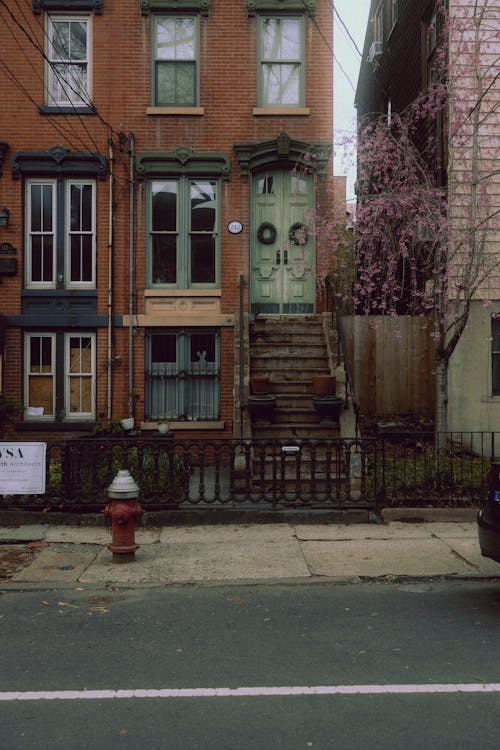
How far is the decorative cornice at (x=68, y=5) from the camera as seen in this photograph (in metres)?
14.8

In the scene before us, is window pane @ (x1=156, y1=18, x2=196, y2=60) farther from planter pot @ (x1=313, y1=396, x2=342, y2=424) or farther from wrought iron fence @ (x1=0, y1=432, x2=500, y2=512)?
wrought iron fence @ (x1=0, y1=432, x2=500, y2=512)

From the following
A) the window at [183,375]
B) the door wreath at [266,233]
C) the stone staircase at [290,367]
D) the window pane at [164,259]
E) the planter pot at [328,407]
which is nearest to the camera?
the planter pot at [328,407]

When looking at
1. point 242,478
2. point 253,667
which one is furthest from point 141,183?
point 253,667

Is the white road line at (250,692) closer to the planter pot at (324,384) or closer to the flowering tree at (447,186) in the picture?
the flowering tree at (447,186)

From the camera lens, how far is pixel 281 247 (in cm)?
1545

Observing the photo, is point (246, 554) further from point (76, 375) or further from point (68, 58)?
Result: point (68, 58)

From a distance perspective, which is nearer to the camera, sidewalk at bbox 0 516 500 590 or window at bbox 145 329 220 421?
sidewalk at bbox 0 516 500 590

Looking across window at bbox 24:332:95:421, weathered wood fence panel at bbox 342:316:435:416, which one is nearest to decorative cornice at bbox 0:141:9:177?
window at bbox 24:332:95:421

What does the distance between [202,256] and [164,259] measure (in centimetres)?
75

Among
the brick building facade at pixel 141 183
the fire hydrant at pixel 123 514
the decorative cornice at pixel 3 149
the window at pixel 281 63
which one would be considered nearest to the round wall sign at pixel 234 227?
the brick building facade at pixel 141 183

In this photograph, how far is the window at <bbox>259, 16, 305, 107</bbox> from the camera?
597 inches

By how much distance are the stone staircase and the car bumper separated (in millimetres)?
5762

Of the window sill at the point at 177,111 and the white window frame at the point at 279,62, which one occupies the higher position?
the white window frame at the point at 279,62

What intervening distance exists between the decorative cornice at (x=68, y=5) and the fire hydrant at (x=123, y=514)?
10.6m
